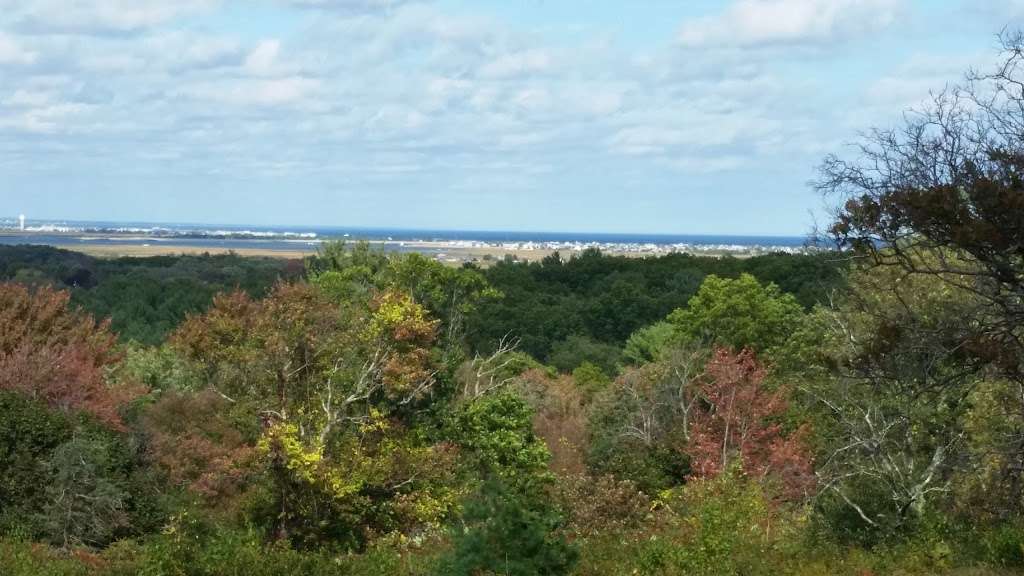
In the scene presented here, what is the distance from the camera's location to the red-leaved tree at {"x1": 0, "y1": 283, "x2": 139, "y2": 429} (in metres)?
23.1

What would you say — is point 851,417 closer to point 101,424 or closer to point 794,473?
point 794,473

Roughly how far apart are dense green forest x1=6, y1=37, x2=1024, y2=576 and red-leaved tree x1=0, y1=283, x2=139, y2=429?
0.09 metres

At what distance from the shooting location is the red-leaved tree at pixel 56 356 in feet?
75.9

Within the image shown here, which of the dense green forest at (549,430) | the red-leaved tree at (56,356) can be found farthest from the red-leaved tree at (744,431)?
the red-leaved tree at (56,356)

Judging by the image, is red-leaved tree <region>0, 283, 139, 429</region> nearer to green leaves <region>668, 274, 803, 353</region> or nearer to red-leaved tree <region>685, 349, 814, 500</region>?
red-leaved tree <region>685, 349, 814, 500</region>

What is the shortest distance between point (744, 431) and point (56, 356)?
17.1 m

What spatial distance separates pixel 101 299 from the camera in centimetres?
8725

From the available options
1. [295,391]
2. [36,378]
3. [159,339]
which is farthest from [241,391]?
[159,339]

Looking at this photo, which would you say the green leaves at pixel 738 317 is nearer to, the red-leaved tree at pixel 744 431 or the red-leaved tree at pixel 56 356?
the red-leaved tree at pixel 744 431

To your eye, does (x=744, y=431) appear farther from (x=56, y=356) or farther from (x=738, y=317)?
(x=56, y=356)

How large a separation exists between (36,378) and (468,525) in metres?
15.9

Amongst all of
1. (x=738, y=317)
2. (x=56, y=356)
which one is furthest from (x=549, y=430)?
(x=56, y=356)

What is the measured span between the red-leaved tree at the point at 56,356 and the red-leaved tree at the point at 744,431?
14344 mm

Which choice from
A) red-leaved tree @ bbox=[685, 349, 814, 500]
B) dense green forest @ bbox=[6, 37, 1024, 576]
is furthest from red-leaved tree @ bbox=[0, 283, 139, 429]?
Answer: red-leaved tree @ bbox=[685, 349, 814, 500]
